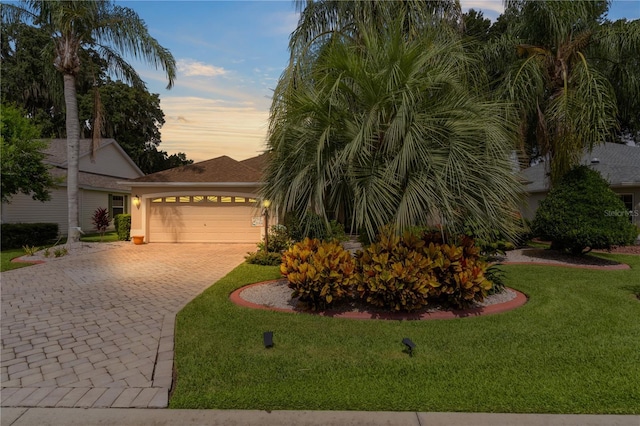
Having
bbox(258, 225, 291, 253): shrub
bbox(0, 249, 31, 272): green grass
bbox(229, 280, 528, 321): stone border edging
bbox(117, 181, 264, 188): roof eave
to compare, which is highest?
bbox(117, 181, 264, 188): roof eave

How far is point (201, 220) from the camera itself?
631 inches

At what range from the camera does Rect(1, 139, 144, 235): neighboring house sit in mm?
17797

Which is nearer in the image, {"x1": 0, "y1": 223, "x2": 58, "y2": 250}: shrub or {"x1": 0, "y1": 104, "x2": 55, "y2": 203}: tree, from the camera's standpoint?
{"x1": 0, "y1": 104, "x2": 55, "y2": 203}: tree

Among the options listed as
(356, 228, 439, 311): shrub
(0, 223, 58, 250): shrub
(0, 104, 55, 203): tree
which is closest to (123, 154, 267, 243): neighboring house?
(0, 104, 55, 203): tree

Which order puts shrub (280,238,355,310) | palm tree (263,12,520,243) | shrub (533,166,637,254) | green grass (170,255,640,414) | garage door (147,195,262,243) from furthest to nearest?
garage door (147,195,262,243) → shrub (533,166,637,254) → shrub (280,238,355,310) → palm tree (263,12,520,243) → green grass (170,255,640,414)

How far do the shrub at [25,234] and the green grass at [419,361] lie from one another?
13014 mm

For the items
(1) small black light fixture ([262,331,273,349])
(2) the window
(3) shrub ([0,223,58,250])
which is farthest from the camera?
(2) the window

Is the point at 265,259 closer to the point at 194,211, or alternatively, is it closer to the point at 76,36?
the point at 194,211

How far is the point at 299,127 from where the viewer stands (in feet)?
18.6

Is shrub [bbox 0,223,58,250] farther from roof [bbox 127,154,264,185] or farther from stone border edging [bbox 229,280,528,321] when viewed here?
stone border edging [bbox 229,280,528,321]

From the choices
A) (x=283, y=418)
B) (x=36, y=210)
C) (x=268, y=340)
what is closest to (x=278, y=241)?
(x=268, y=340)

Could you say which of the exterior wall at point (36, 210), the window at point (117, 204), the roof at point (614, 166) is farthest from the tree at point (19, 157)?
the roof at point (614, 166)

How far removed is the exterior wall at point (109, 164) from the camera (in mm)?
22716

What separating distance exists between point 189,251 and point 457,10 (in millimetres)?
11170
